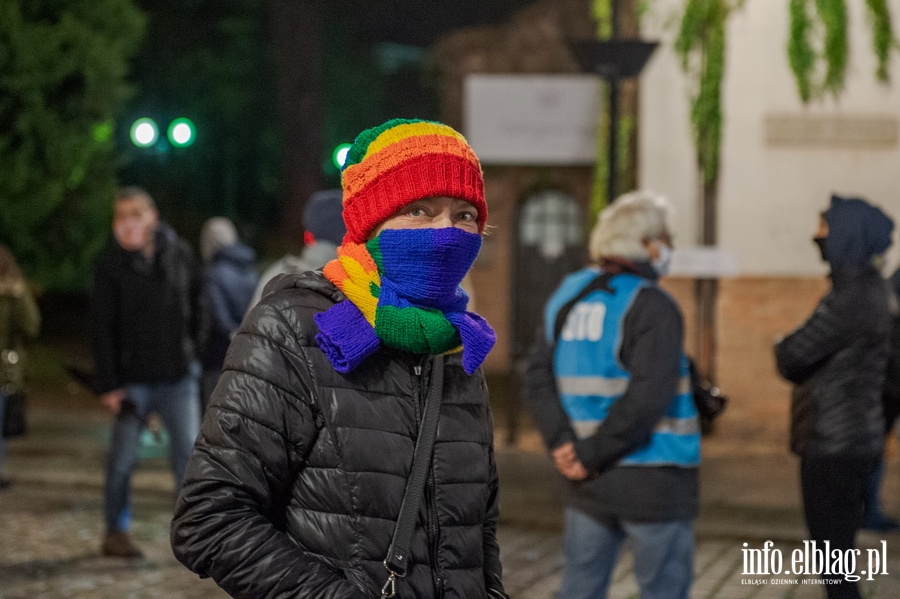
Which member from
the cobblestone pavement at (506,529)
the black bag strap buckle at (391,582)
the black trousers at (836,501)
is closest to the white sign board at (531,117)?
the cobblestone pavement at (506,529)

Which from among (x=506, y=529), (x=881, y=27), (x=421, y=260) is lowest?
(x=506, y=529)

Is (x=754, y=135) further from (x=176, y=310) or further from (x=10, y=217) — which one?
(x=10, y=217)

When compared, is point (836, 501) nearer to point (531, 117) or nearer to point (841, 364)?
point (841, 364)

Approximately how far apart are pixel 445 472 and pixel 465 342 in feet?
0.88

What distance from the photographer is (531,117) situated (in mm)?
24078

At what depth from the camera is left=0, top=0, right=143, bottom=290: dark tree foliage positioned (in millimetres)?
17797

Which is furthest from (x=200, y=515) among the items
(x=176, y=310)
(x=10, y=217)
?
(x=10, y=217)

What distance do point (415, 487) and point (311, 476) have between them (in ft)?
0.68

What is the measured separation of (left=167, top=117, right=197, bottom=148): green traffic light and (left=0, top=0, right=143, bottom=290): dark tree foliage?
1.11 m

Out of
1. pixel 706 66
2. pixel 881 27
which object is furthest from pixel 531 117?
pixel 881 27

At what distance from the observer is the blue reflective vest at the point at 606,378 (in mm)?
5086

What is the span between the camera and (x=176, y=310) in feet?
26.9

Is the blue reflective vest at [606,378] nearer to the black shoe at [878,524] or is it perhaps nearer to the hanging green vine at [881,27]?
the black shoe at [878,524]

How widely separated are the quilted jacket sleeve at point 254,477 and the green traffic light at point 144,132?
16.7 m
